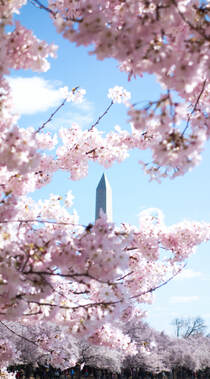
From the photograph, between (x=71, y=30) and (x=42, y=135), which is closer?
(x=71, y=30)

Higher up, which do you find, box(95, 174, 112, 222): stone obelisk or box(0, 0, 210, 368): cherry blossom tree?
box(95, 174, 112, 222): stone obelisk

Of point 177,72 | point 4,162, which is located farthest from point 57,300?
point 177,72

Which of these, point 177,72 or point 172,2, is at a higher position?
point 172,2

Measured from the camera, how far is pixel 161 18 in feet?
10.8

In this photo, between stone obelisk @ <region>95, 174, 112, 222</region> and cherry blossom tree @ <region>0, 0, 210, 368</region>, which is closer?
cherry blossom tree @ <region>0, 0, 210, 368</region>

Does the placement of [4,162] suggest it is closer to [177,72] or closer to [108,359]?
[177,72]

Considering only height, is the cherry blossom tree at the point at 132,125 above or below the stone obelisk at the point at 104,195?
below

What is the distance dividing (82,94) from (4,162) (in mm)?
3817

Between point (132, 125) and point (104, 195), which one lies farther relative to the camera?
point (104, 195)

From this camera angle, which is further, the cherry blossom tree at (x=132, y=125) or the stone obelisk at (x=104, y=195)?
the stone obelisk at (x=104, y=195)

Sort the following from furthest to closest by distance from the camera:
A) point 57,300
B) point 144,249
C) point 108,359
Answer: point 108,359, point 144,249, point 57,300

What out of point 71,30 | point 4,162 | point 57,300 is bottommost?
point 57,300

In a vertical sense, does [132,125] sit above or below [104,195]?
below

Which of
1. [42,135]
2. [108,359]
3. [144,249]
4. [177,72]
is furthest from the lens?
[108,359]
